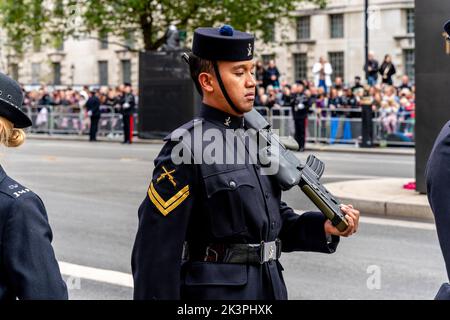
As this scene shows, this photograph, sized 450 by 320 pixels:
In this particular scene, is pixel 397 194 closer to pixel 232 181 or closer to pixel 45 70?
pixel 232 181

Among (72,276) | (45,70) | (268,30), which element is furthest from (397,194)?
(45,70)

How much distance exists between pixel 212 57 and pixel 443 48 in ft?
34.7

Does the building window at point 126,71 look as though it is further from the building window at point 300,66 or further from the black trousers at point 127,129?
the black trousers at point 127,129

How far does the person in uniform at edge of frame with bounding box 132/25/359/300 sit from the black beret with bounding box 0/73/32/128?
73 centimetres

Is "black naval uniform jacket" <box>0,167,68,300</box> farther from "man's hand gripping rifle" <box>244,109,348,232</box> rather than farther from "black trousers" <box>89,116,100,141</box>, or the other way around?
"black trousers" <box>89,116,100,141</box>

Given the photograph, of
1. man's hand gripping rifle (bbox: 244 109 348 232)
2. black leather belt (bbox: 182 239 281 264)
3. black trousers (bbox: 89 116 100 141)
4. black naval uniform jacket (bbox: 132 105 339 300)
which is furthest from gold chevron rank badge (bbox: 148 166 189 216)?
black trousers (bbox: 89 116 100 141)

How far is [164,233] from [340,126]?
2509 cm

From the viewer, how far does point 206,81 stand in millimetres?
4285

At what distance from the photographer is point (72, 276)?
915cm

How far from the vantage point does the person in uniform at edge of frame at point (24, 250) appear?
11.3 ft

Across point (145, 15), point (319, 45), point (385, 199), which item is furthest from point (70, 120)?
point (385, 199)

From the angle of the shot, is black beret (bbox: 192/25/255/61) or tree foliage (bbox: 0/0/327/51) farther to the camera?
tree foliage (bbox: 0/0/327/51)

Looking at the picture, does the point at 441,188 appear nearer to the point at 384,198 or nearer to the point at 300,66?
the point at 384,198

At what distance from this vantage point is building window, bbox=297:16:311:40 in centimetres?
5459
